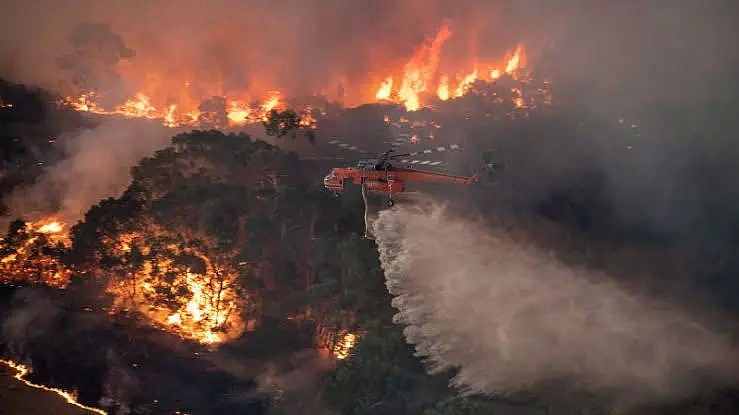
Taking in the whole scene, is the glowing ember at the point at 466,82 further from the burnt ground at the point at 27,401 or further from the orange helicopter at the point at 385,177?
the burnt ground at the point at 27,401

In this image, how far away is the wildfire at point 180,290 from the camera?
131 ft

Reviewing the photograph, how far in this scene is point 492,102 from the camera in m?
53.5

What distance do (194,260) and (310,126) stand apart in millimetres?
18605

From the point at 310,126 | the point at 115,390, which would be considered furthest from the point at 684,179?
the point at 115,390

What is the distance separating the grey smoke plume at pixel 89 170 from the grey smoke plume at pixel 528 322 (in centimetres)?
2756

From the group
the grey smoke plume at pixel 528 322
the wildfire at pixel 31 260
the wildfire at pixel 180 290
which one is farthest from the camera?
the wildfire at pixel 31 260

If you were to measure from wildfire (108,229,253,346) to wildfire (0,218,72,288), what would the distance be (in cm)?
441

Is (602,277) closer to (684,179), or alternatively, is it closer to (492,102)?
(684,179)

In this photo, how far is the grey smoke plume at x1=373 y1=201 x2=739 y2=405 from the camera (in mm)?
30648

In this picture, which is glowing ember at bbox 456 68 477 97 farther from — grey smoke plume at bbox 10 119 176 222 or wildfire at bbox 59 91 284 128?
grey smoke plume at bbox 10 119 176 222

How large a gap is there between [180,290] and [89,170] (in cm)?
1849

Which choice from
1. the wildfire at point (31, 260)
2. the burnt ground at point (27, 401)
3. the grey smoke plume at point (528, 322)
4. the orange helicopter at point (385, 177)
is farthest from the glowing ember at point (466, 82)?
the burnt ground at point (27, 401)

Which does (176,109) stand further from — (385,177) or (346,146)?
(385,177)

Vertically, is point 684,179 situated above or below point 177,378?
above
